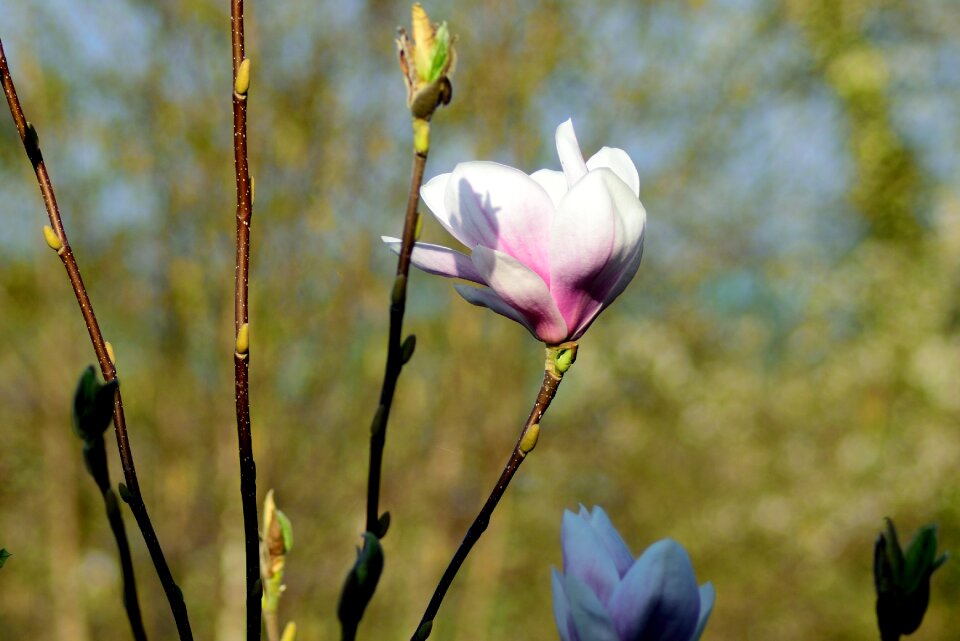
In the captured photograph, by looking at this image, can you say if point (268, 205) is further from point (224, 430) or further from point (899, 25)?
point (899, 25)

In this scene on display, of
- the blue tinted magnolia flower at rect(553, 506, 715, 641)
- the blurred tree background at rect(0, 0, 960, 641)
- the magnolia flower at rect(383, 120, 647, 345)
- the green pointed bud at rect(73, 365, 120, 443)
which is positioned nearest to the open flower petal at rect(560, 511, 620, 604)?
the blue tinted magnolia flower at rect(553, 506, 715, 641)

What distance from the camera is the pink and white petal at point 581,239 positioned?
0.44 m

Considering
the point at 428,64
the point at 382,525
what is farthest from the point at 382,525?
the point at 428,64

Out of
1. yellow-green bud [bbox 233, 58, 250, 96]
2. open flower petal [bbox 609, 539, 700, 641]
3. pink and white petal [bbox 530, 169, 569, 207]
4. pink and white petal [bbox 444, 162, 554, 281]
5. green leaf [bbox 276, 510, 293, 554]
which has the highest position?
yellow-green bud [bbox 233, 58, 250, 96]

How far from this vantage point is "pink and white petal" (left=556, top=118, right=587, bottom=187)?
18.8 inches

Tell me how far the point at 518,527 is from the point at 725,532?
3.09 ft

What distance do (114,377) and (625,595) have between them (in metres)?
0.25

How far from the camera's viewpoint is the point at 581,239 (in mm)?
445

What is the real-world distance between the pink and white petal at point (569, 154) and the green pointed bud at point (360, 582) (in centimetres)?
21

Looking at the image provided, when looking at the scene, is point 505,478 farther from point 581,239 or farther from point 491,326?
point 491,326

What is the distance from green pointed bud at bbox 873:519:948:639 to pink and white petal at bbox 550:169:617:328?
0.19 metres

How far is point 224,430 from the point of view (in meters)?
3.01

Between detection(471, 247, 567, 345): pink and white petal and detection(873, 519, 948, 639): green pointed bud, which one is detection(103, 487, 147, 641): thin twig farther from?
detection(873, 519, 948, 639): green pointed bud

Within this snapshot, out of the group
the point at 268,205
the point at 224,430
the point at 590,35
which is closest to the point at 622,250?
the point at 268,205
